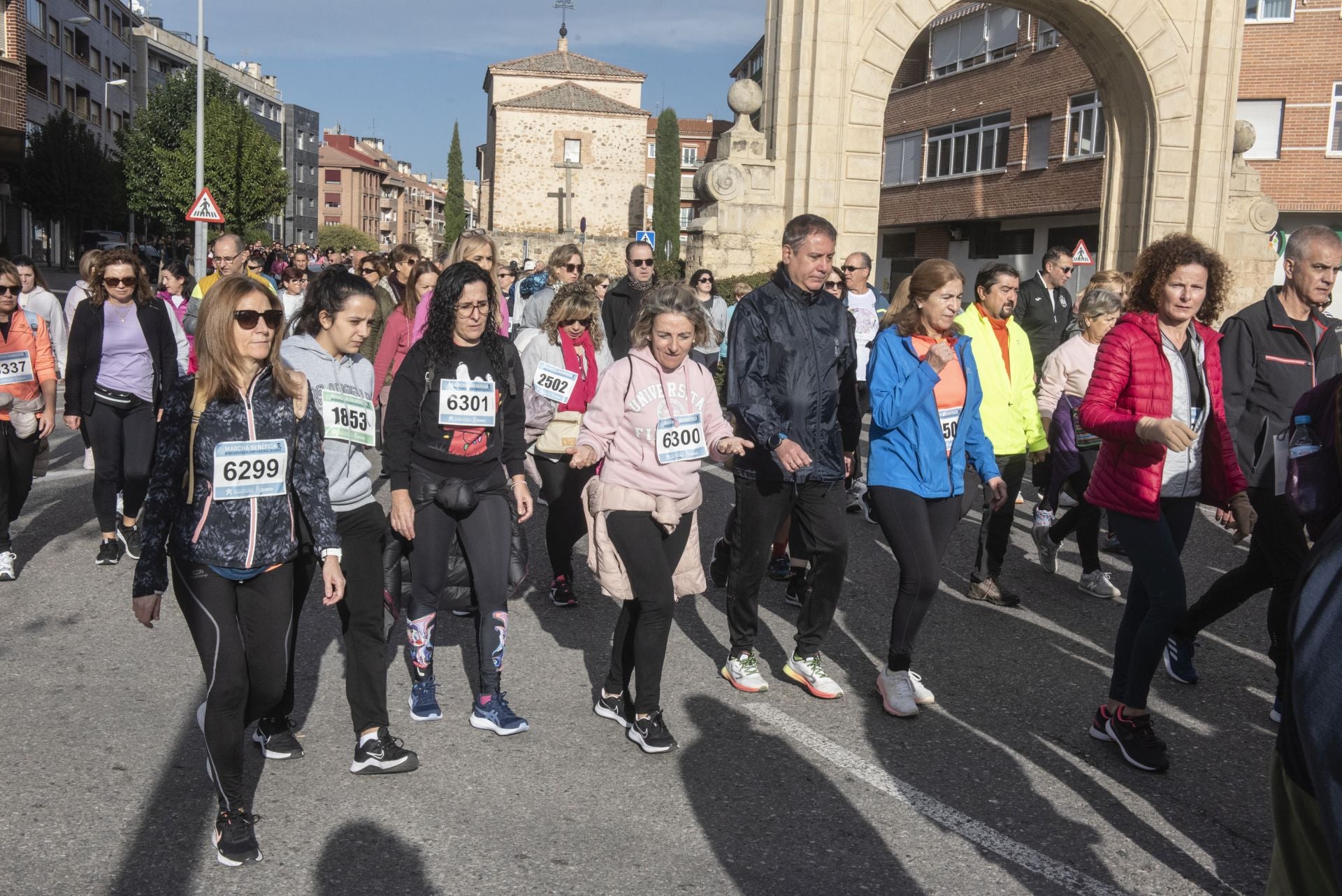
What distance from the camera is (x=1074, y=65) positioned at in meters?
33.5

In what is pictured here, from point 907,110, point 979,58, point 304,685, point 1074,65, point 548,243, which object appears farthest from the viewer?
point 548,243

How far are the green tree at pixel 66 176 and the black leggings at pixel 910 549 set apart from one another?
49919mm

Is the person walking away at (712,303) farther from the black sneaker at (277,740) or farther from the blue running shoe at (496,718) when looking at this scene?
the black sneaker at (277,740)

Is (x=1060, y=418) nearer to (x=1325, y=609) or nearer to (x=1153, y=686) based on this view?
(x=1153, y=686)

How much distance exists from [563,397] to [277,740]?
8.87 feet

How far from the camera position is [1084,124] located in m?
33.4

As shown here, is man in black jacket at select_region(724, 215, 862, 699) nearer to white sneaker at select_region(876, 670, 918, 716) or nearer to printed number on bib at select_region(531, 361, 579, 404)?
white sneaker at select_region(876, 670, 918, 716)

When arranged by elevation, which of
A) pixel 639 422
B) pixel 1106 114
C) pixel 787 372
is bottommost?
pixel 639 422

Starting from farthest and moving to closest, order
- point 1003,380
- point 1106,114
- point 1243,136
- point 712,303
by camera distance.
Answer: point 1106,114 < point 1243,136 < point 712,303 < point 1003,380

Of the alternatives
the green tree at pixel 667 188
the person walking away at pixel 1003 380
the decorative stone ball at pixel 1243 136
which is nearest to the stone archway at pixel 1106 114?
the decorative stone ball at pixel 1243 136

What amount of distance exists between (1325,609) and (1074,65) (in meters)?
35.3

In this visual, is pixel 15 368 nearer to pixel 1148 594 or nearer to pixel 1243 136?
pixel 1148 594

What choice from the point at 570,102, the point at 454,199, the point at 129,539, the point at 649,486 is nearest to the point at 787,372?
the point at 649,486

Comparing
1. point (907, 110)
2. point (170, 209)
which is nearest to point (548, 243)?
point (170, 209)
